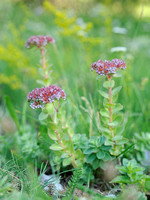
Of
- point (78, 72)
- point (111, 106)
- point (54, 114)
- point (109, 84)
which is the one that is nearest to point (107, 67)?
point (109, 84)

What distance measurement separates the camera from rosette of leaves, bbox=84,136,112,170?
1.11m

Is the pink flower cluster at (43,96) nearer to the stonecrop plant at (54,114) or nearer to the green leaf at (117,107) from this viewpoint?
the stonecrop plant at (54,114)

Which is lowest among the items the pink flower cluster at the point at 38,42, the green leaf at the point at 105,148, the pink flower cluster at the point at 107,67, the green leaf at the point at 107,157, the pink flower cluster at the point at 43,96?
the green leaf at the point at 107,157

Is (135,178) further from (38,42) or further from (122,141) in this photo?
(38,42)

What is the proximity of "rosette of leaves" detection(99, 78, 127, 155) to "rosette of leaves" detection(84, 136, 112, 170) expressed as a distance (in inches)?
1.6

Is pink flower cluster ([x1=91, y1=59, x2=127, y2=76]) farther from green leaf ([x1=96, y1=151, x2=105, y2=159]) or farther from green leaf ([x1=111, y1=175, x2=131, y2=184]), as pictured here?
green leaf ([x1=111, y1=175, x2=131, y2=184])

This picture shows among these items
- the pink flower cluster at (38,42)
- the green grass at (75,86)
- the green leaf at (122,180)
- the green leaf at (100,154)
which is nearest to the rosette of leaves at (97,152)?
the green leaf at (100,154)

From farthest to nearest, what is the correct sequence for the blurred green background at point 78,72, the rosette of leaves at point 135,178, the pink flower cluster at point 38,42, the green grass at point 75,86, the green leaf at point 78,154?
the blurred green background at point 78,72
the green grass at point 75,86
the pink flower cluster at point 38,42
the green leaf at point 78,154
the rosette of leaves at point 135,178

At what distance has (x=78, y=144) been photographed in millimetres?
1236

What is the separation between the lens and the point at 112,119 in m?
1.09

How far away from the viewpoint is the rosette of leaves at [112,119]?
1.04 meters

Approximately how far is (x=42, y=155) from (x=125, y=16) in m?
5.58

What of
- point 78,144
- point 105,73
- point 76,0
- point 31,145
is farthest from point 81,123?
point 76,0

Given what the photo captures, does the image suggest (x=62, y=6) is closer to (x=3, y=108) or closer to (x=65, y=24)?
(x=65, y=24)
